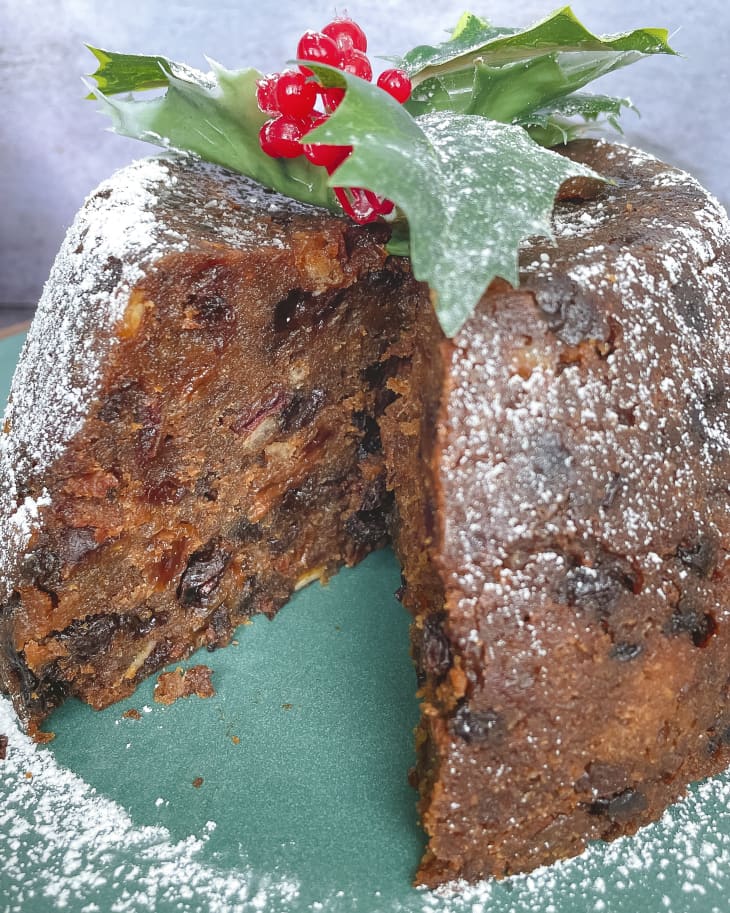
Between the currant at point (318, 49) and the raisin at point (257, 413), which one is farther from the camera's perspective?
the raisin at point (257, 413)

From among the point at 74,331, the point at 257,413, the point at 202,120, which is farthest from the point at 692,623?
the point at 202,120

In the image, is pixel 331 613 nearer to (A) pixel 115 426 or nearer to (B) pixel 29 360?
(A) pixel 115 426

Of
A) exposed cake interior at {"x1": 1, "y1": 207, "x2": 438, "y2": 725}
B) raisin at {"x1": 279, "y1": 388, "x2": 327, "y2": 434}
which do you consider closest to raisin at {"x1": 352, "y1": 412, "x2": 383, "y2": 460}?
exposed cake interior at {"x1": 1, "y1": 207, "x2": 438, "y2": 725}

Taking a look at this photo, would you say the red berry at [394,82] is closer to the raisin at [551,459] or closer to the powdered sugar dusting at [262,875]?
the raisin at [551,459]

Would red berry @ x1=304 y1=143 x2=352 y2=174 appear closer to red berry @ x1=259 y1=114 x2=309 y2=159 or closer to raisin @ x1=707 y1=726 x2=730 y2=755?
red berry @ x1=259 y1=114 x2=309 y2=159

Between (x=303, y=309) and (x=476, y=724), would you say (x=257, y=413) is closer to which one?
(x=303, y=309)

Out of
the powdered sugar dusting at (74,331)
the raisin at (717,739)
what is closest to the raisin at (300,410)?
the powdered sugar dusting at (74,331)
